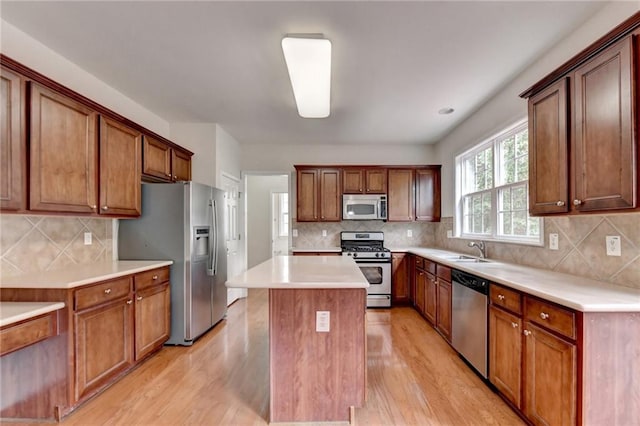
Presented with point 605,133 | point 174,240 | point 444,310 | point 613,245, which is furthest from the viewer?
point 444,310

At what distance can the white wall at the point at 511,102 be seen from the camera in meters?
1.84

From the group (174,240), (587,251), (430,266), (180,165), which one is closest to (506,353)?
(587,251)

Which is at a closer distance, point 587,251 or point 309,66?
point 587,251

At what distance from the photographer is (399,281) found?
4.40 m

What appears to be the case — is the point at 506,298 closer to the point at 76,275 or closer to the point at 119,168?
the point at 76,275

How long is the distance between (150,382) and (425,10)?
337cm

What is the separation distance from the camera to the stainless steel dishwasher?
7.61ft

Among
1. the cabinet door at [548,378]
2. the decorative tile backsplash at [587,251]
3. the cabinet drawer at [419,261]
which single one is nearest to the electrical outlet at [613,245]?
the decorative tile backsplash at [587,251]

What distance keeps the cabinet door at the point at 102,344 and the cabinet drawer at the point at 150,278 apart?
0.55 ft

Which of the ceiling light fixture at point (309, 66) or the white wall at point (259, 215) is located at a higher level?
the ceiling light fixture at point (309, 66)

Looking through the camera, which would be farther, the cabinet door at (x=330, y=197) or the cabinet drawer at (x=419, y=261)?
the cabinet door at (x=330, y=197)

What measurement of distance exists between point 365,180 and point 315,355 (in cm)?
329

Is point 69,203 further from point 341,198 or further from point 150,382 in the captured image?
point 341,198

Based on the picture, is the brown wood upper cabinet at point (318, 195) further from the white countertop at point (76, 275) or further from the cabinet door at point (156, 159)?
the white countertop at point (76, 275)
